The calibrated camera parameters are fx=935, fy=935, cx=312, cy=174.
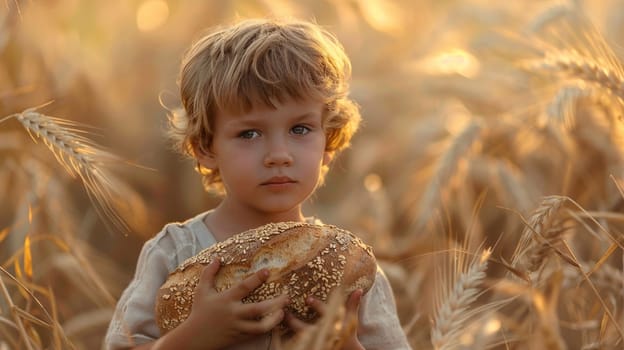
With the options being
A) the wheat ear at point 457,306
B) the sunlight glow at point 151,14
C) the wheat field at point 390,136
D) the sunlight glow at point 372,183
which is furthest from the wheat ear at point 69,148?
the sunlight glow at point 151,14

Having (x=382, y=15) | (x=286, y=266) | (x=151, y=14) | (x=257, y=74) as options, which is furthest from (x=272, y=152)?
(x=151, y=14)

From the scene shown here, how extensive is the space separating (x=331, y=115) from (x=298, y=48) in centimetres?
17

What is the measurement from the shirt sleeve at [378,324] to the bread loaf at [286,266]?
226 mm

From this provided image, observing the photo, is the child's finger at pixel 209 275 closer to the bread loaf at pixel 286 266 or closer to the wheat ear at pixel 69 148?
the bread loaf at pixel 286 266

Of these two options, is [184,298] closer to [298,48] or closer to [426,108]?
[298,48]

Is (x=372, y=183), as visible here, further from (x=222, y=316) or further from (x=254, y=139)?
(x=222, y=316)

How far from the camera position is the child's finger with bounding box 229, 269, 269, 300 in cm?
164

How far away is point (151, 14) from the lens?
449cm

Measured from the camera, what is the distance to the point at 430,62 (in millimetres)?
4066

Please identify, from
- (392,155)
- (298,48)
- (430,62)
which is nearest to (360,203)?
(392,155)

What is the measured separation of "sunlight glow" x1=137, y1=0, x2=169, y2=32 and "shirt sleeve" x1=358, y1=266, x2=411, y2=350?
104 inches

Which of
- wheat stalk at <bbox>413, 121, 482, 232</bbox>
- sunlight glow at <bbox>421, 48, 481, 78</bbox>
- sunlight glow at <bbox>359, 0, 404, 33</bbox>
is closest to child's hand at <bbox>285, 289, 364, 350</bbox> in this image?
wheat stalk at <bbox>413, 121, 482, 232</bbox>

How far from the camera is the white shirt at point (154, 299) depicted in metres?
1.95

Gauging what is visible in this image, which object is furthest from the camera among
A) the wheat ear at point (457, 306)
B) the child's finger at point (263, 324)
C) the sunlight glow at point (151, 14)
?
the sunlight glow at point (151, 14)
